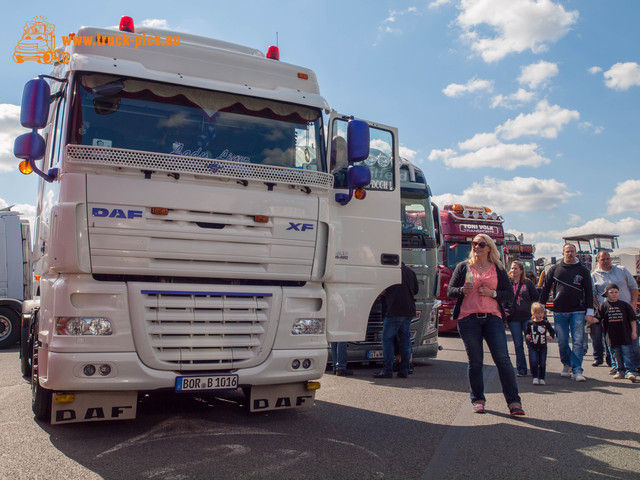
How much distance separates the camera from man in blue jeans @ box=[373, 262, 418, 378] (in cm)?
945

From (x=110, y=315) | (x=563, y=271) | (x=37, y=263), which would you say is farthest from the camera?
(x=563, y=271)

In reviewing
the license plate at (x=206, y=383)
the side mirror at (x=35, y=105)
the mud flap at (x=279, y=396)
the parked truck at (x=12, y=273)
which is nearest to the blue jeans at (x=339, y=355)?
the mud flap at (x=279, y=396)

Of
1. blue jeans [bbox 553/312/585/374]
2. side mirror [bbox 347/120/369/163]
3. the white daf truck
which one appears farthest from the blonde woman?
blue jeans [bbox 553/312/585/374]

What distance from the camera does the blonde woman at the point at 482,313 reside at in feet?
21.3

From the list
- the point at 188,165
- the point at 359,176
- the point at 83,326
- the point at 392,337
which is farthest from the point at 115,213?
the point at 392,337

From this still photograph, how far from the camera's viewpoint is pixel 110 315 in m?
5.00

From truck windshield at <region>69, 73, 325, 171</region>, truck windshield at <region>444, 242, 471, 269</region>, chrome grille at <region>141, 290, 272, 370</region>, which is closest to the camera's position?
chrome grille at <region>141, 290, 272, 370</region>

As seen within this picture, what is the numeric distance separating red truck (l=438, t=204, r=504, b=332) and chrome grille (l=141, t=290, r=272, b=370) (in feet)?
38.8

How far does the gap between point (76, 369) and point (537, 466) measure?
3.60m

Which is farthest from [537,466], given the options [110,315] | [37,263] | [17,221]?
[17,221]

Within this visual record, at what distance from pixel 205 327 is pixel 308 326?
3.22 ft

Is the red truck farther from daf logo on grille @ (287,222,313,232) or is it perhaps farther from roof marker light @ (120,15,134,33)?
roof marker light @ (120,15,134,33)

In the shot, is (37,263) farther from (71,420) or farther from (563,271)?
(563,271)

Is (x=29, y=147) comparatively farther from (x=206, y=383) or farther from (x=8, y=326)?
(x=8, y=326)
